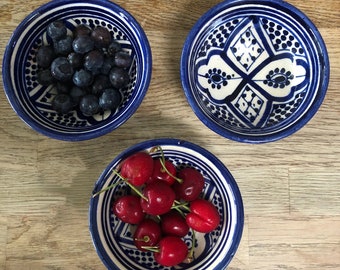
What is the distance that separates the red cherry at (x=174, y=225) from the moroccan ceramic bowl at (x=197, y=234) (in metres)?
0.04

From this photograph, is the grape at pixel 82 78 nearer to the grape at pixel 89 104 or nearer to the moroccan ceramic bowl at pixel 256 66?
the grape at pixel 89 104

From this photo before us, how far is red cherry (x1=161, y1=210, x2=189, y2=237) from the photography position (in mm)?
916

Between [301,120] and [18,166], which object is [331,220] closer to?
[301,120]

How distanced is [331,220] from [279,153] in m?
0.15

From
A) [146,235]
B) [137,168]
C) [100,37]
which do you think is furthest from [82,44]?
[146,235]

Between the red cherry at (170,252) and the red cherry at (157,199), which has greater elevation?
the red cherry at (157,199)

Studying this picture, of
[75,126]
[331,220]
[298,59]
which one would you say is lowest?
[331,220]

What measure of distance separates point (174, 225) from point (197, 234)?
0.17 feet

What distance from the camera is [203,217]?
2.92 feet

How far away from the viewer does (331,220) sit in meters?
0.97

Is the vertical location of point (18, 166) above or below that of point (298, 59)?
below

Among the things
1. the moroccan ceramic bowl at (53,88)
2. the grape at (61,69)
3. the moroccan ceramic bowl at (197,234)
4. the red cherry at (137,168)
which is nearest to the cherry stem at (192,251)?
the moroccan ceramic bowl at (197,234)

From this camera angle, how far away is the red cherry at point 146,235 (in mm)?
896

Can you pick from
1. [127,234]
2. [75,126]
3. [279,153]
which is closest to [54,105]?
[75,126]
